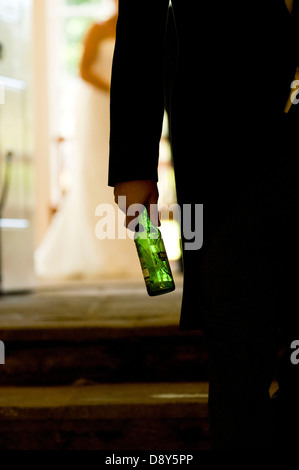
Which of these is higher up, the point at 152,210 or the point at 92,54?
the point at 92,54

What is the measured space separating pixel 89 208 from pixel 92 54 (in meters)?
1.03

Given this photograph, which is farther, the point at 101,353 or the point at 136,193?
the point at 101,353

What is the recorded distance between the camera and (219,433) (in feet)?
2.91

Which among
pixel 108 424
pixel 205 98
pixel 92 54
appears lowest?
pixel 108 424

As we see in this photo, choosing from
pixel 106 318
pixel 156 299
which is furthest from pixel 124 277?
pixel 106 318

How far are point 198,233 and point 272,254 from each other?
0.13 metres

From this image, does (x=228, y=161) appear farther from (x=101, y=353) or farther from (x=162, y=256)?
(x=101, y=353)

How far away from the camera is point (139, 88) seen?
0.94 m

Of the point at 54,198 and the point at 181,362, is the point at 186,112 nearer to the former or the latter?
the point at 181,362

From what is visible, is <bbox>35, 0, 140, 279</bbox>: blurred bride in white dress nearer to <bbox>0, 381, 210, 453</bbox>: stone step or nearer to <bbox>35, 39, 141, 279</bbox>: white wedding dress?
<bbox>35, 39, 141, 279</bbox>: white wedding dress

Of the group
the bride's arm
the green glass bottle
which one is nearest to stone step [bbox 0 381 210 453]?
the green glass bottle

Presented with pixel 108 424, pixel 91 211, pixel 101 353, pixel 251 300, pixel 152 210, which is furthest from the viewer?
pixel 91 211

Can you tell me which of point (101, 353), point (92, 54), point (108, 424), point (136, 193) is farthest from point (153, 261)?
point (92, 54)

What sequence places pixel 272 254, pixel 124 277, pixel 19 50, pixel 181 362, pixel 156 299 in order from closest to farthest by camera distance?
pixel 272 254 → pixel 181 362 → pixel 156 299 → pixel 19 50 → pixel 124 277
